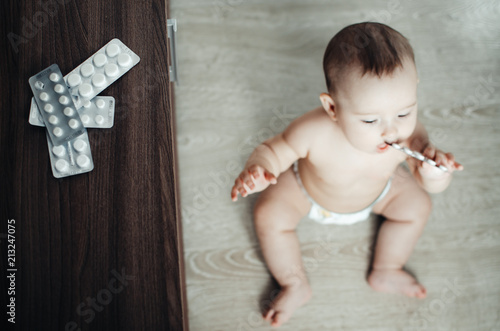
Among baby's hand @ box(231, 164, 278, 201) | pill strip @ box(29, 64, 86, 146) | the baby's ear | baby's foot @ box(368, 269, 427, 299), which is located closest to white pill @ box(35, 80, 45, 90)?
pill strip @ box(29, 64, 86, 146)

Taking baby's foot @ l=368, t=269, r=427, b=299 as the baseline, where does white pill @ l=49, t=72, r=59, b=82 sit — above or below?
above

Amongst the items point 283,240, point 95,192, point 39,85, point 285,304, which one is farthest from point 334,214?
point 39,85

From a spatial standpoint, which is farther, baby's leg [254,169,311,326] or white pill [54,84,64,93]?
baby's leg [254,169,311,326]

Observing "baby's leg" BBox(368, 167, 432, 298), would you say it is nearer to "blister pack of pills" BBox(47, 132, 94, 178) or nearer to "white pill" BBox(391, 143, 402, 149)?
"white pill" BBox(391, 143, 402, 149)

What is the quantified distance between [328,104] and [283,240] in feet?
1.20

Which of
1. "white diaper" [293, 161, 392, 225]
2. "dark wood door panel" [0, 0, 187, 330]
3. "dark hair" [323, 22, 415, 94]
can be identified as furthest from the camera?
"white diaper" [293, 161, 392, 225]

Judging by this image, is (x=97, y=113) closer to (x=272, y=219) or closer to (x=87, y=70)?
(x=87, y=70)

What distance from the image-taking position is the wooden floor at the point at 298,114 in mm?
1026

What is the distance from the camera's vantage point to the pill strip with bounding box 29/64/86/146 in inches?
24.5

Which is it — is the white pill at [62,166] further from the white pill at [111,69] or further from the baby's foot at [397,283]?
the baby's foot at [397,283]

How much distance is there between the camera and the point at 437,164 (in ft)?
2.46

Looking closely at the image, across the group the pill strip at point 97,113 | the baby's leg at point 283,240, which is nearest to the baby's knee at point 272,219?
→ the baby's leg at point 283,240

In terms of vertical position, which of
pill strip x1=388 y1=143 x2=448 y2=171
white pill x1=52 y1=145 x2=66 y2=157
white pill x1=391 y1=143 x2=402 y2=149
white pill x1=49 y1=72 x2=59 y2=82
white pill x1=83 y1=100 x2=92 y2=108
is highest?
white pill x1=49 y1=72 x2=59 y2=82

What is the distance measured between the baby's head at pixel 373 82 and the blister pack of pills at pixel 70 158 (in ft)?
1.46
